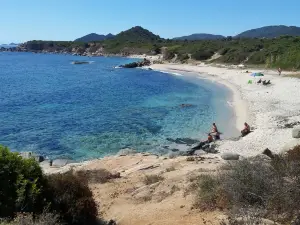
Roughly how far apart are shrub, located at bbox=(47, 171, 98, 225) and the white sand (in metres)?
13.2

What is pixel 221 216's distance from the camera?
945 cm

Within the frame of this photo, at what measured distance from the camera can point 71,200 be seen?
10539 millimetres

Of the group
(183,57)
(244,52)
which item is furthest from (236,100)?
(183,57)

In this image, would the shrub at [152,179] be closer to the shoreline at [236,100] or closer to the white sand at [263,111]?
the white sand at [263,111]

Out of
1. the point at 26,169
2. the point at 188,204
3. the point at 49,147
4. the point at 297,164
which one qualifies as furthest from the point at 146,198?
the point at 49,147

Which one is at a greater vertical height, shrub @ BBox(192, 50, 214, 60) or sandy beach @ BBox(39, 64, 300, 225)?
shrub @ BBox(192, 50, 214, 60)

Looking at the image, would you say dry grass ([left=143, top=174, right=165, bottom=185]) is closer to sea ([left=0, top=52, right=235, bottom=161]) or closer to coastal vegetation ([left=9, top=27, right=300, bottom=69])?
sea ([left=0, top=52, right=235, bottom=161])

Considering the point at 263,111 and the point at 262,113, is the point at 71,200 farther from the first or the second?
the point at 263,111

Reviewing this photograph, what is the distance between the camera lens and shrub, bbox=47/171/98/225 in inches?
403

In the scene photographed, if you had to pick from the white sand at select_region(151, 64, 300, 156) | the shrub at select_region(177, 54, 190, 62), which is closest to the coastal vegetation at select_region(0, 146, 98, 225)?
the white sand at select_region(151, 64, 300, 156)

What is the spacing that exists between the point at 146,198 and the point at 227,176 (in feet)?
13.1

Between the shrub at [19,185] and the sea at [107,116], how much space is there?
1464 cm

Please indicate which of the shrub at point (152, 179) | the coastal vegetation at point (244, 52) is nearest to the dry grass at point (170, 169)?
the shrub at point (152, 179)

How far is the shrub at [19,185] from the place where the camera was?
30.3 feet
